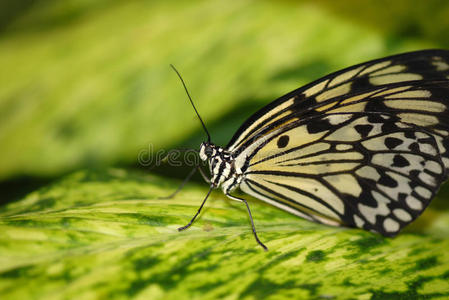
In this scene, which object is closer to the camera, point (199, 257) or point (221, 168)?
point (199, 257)

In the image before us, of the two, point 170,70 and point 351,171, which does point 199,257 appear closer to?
point 351,171

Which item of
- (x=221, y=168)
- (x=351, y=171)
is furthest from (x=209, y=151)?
(x=351, y=171)

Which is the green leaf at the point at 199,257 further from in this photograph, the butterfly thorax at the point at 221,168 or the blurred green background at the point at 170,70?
the blurred green background at the point at 170,70

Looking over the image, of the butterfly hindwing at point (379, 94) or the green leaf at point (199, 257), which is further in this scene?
the butterfly hindwing at point (379, 94)

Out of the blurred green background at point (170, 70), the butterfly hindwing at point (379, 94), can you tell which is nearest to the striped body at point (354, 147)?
the butterfly hindwing at point (379, 94)

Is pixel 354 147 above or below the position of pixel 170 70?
below

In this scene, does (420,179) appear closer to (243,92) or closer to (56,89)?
(243,92)

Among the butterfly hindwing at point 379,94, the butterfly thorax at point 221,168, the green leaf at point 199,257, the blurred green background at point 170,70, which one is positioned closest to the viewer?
the green leaf at point 199,257
